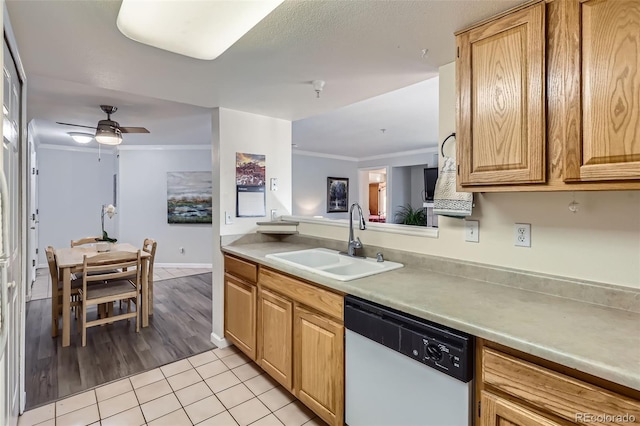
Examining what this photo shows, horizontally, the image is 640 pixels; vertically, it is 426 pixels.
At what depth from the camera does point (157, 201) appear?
18.8ft

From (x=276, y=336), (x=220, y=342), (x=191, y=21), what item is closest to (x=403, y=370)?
(x=276, y=336)

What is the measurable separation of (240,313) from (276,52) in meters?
1.88

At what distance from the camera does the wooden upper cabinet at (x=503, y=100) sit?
4.08ft

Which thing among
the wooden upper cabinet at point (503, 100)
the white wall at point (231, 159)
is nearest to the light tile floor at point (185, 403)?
the white wall at point (231, 159)

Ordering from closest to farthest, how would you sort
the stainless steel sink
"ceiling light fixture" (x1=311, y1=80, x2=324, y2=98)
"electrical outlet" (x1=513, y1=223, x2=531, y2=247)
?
"electrical outlet" (x1=513, y1=223, x2=531, y2=247) < the stainless steel sink < "ceiling light fixture" (x1=311, y1=80, x2=324, y2=98)

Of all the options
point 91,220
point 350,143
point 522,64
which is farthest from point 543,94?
point 91,220

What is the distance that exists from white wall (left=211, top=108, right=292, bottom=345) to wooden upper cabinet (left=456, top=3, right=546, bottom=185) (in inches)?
76.5

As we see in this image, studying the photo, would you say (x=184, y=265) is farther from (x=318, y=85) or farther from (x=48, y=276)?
(x=318, y=85)

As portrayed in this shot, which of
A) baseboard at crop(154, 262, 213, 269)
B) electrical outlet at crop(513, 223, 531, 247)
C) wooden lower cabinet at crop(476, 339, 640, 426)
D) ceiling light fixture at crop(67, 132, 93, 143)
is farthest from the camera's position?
baseboard at crop(154, 262, 213, 269)

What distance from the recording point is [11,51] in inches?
61.8

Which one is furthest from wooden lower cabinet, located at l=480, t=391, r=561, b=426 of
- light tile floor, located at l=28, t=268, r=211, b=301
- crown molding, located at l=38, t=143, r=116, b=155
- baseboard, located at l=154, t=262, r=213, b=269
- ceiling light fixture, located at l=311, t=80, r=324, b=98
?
crown molding, located at l=38, t=143, r=116, b=155

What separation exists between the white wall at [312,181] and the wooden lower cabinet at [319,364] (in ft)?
15.0

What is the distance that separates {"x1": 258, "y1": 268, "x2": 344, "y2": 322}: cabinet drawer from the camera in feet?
5.41

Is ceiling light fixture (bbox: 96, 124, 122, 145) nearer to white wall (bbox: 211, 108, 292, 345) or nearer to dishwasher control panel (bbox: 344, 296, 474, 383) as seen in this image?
white wall (bbox: 211, 108, 292, 345)
